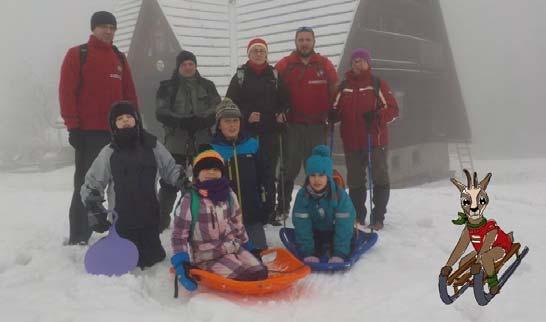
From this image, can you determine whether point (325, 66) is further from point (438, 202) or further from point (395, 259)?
point (438, 202)

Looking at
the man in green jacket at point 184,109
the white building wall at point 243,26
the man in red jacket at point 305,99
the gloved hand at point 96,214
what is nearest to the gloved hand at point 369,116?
the man in red jacket at point 305,99

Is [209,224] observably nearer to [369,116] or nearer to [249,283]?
[249,283]

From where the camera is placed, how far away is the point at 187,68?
5.27 m

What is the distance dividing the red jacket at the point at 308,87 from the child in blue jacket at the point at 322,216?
1.34m

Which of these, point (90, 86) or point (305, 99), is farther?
point (305, 99)

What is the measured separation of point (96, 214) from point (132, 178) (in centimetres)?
51

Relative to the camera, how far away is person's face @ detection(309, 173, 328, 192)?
4.47m

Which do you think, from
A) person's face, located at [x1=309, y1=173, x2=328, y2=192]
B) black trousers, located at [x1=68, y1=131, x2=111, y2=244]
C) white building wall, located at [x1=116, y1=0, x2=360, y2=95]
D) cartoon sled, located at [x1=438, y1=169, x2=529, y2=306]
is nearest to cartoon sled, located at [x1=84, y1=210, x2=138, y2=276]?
black trousers, located at [x1=68, y1=131, x2=111, y2=244]

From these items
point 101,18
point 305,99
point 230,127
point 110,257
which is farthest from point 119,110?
point 305,99

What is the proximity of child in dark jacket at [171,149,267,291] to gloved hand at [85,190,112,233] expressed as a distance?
0.70 meters

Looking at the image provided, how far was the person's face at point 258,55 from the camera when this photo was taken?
5378 mm

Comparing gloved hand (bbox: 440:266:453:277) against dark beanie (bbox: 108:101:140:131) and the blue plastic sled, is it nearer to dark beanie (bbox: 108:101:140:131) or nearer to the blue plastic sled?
the blue plastic sled

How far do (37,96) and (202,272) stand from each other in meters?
38.8

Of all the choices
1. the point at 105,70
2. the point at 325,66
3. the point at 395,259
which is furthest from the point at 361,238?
the point at 105,70
